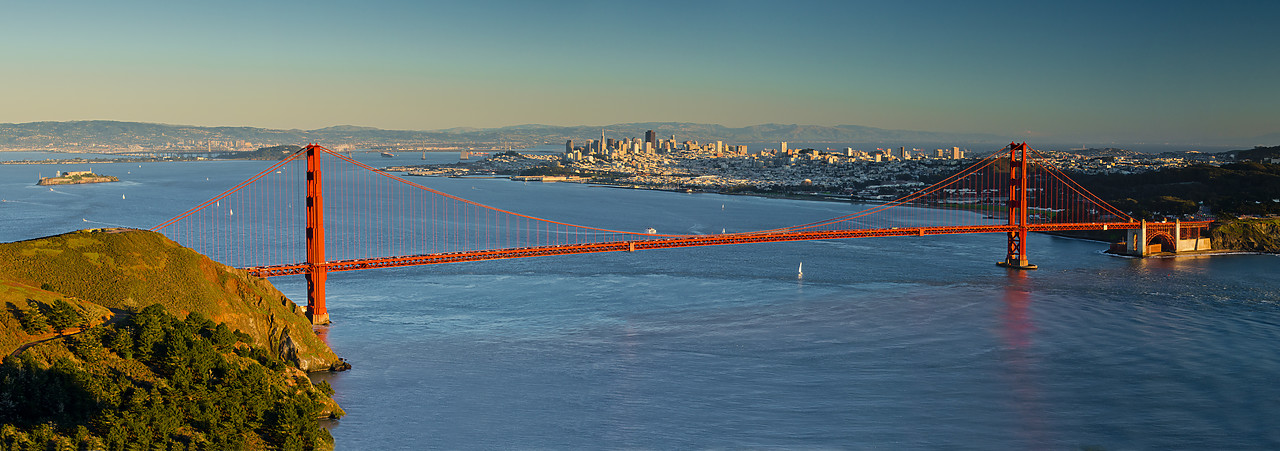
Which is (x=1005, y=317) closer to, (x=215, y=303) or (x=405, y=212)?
(x=215, y=303)

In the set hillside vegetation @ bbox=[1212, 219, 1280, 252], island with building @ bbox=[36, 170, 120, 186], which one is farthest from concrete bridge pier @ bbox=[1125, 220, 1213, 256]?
island with building @ bbox=[36, 170, 120, 186]

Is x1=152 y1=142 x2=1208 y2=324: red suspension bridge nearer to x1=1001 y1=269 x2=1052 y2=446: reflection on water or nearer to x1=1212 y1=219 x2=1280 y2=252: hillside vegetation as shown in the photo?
x1=1212 y1=219 x2=1280 y2=252: hillside vegetation

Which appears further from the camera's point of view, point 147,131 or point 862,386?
point 147,131

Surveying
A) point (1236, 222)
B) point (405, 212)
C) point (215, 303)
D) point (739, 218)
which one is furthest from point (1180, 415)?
point (405, 212)

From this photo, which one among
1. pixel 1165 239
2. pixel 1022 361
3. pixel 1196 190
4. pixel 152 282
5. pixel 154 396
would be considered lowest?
pixel 1022 361

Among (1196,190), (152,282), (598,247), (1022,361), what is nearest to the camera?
(152,282)

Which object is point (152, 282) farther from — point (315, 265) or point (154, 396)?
point (315, 265)

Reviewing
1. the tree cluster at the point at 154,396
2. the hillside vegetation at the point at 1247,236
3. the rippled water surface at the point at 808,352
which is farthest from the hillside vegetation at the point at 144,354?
the hillside vegetation at the point at 1247,236

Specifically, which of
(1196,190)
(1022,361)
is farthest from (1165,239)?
(1022,361)
